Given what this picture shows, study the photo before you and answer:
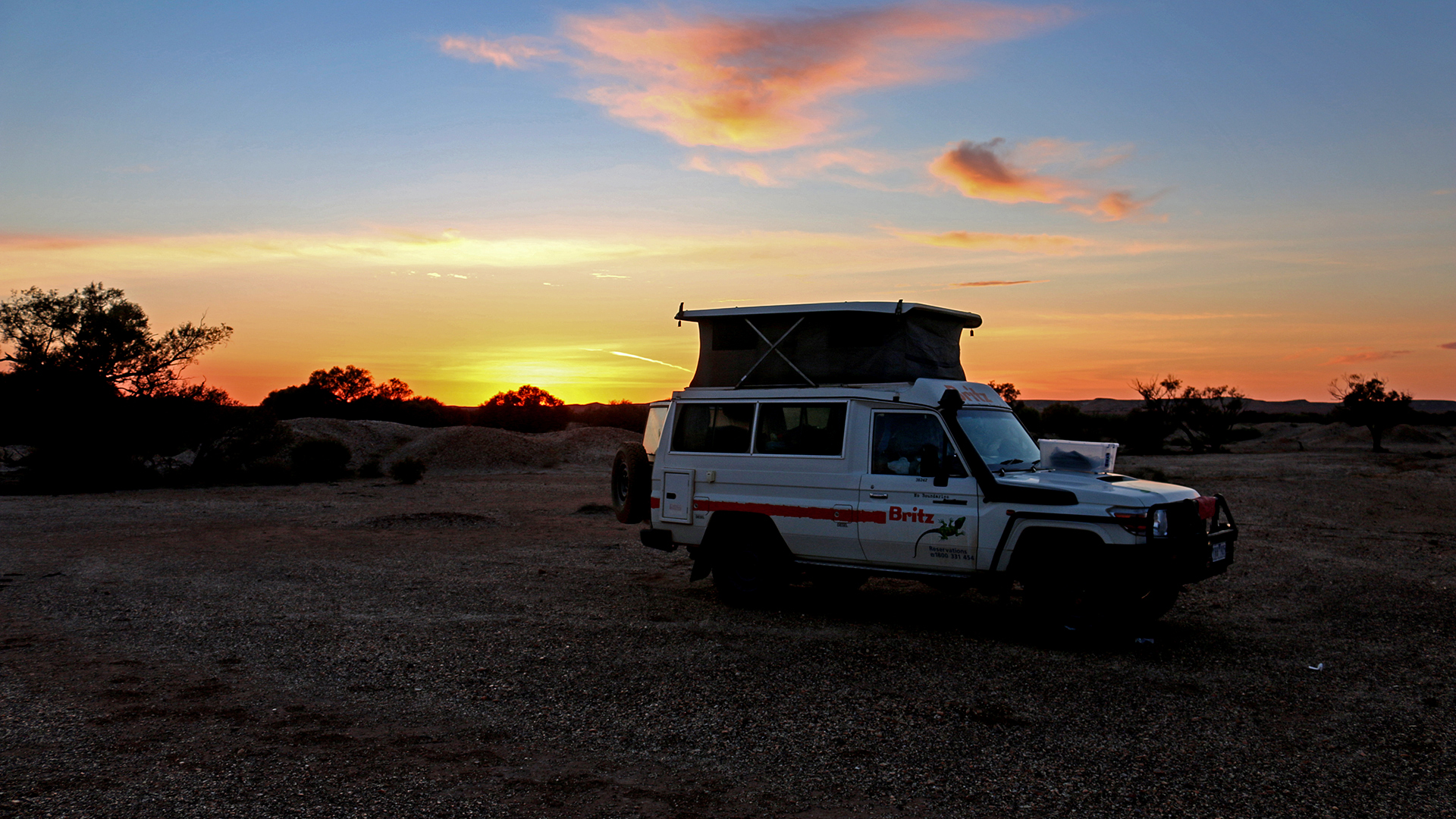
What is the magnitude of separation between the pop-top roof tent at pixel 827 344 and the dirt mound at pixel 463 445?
104ft

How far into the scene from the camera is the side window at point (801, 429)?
9469 mm

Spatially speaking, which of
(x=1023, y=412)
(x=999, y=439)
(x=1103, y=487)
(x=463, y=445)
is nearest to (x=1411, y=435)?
(x=1023, y=412)

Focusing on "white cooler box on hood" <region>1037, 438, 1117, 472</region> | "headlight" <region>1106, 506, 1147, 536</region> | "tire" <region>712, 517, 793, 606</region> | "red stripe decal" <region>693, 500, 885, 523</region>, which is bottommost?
"tire" <region>712, 517, 793, 606</region>

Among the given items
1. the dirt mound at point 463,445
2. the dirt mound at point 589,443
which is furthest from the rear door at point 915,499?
the dirt mound at point 589,443

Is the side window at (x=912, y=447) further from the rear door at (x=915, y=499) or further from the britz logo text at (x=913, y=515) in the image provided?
the britz logo text at (x=913, y=515)

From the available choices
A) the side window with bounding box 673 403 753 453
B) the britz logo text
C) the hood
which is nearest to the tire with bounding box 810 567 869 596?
the side window with bounding box 673 403 753 453

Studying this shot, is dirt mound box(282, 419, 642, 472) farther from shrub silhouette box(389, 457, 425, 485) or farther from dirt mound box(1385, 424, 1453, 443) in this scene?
dirt mound box(1385, 424, 1453, 443)

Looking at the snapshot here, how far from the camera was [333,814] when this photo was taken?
15.9 ft

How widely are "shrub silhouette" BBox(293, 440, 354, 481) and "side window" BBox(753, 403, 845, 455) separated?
92.8 feet

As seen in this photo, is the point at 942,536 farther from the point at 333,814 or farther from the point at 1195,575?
the point at 333,814

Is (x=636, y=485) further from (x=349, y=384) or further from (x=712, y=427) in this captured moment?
(x=349, y=384)

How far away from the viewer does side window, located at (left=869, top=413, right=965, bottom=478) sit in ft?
28.7

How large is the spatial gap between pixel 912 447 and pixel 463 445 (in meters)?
37.6

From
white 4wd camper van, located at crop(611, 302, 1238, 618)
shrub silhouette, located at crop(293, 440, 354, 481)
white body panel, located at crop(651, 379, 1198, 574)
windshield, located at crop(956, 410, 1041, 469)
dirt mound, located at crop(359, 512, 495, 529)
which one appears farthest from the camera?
shrub silhouette, located at crop(293, 440, 354, 481)
